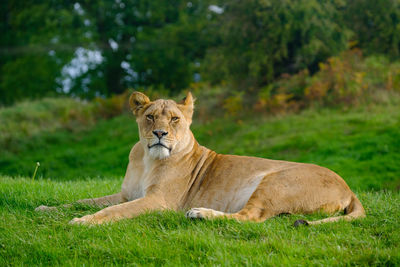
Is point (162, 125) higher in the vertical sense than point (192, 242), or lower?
higher

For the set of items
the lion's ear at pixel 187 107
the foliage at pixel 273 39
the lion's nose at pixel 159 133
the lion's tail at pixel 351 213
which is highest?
the foliage at pixel 273 39

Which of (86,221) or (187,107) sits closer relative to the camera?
(86,221)

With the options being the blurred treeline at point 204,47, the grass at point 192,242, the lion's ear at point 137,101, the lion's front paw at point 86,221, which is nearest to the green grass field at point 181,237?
the grass at point 192,242

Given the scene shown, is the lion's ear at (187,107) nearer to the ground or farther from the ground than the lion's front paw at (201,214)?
farther from the ground

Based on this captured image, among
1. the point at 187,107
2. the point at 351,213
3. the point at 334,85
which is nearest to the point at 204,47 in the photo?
the point at 334,85

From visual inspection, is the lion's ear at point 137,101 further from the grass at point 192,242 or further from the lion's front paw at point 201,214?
the lion's front paw at point 201,214

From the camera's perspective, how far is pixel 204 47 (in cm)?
2850

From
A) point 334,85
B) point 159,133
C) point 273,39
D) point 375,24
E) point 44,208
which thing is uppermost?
point 375,24

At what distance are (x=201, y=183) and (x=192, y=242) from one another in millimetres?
1820

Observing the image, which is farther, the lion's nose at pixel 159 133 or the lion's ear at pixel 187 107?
the lion's ear at pixel 187 107

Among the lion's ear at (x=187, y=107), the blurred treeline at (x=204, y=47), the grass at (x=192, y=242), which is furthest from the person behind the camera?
the blurred treeline at (x=204, y=47)

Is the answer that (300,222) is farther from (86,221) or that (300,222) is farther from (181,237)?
(86,221)

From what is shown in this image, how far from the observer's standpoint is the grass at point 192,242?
160 inches

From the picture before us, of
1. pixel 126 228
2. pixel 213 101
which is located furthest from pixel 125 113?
pixel 126 228
